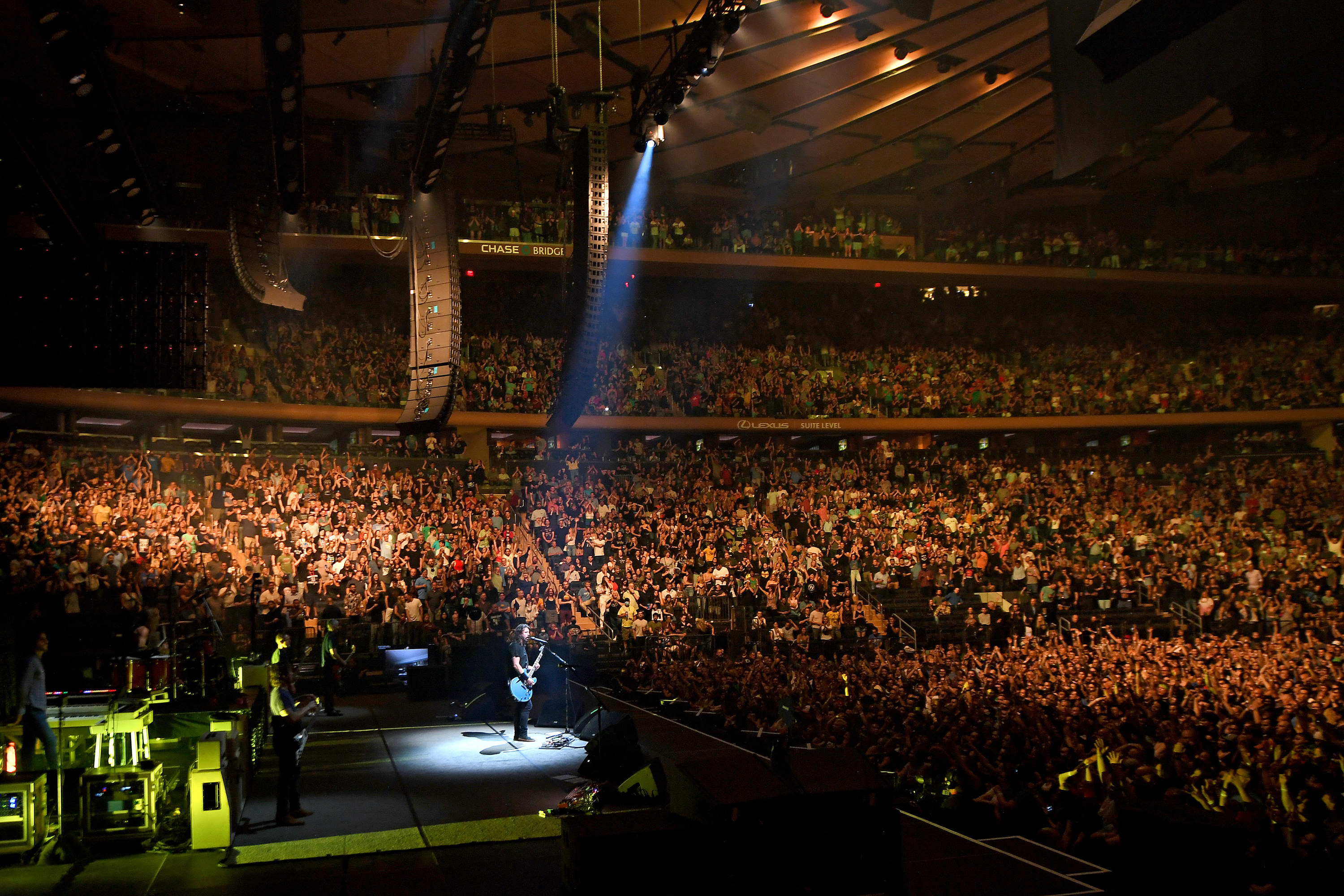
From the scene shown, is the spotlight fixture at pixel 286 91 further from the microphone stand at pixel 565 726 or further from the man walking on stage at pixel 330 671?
the microphone stand at pixel 565 726

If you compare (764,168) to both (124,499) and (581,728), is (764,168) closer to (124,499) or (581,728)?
(124,499)

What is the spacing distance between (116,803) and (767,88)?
2033cm

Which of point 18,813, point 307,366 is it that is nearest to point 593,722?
point 18,813

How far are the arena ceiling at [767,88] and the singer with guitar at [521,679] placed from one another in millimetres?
7791

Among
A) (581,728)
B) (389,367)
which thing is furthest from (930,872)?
(389,367)

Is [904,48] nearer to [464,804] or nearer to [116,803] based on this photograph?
[464,804]

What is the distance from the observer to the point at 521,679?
1099cm

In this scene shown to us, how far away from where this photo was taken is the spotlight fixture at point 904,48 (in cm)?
2167

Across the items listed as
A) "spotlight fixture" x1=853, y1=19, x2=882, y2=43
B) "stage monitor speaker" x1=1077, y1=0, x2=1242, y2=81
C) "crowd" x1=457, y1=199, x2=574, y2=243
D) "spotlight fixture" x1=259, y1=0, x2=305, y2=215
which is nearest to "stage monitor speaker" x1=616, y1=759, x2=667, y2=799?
"stage monitor speaker" x1=1077, y1=0, x2=1242, y2=81

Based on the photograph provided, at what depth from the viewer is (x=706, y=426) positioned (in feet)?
83.7

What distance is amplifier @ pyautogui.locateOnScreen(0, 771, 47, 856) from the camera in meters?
6.91

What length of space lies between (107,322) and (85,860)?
18.0 feet

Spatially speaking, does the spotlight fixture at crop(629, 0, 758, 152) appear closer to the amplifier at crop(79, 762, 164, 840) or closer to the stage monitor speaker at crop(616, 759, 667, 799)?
the stage monitor speaker at crop(616, 759, 667, 799)

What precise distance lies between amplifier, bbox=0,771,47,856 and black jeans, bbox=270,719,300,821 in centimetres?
157
